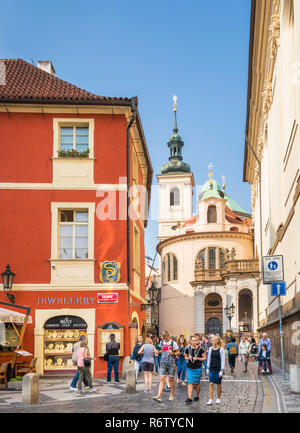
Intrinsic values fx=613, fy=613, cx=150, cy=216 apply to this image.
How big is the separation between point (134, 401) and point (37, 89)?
13829 mm

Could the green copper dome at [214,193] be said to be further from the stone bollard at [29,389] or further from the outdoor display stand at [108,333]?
the stone bollard at [29,389]

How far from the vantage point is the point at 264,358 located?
2195 cm

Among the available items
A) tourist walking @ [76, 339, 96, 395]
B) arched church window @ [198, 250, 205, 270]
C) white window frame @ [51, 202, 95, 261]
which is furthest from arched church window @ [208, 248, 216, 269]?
tourist walking @ [76, 339, 96, 395]

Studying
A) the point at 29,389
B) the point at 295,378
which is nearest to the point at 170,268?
the point at 295,378

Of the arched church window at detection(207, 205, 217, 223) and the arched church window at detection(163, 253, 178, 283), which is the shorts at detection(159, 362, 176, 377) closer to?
the arched church window at detection(163, 253, 178, 283)

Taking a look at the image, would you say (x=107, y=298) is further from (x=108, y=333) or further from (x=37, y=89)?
(x=37, y=89)

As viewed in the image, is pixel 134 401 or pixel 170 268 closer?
pixel 134 401

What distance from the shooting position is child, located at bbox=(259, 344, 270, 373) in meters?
21.8

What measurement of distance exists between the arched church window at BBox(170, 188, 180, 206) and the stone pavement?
8287 centimetres

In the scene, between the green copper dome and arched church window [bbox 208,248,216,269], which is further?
the green copper dome

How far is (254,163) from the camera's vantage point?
137 ft

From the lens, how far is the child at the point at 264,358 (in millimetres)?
21844

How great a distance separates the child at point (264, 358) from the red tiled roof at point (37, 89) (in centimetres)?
1014

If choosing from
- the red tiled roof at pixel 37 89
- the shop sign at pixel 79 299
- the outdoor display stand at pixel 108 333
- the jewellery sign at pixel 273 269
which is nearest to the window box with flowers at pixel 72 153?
the red tiled roof at pixel 37 89
